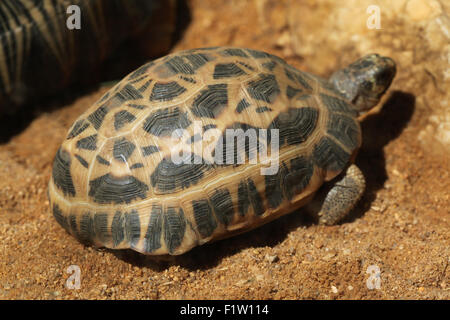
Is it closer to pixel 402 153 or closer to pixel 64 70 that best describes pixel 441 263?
pixel 402 153

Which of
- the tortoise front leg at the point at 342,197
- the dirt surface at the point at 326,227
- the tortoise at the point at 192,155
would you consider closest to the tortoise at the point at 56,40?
the dirt surface at the point at 326,227

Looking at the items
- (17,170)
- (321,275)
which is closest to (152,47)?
(17,170)

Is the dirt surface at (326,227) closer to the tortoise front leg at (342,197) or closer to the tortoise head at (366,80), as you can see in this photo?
the tortoise front leg at (342,197)

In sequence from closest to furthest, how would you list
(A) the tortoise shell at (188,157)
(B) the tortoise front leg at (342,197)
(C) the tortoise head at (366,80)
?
(A) the tortoise shell at (188,157) → (B) the tortoise front leg at (342,197) → (C) the tortoise head at (366,80)

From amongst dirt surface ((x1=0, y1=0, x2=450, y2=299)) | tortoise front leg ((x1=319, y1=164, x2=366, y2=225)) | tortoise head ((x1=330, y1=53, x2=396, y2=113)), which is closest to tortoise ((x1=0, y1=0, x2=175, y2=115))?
dirt surface ((x1=0, y1=0, x2=450, y2=299))

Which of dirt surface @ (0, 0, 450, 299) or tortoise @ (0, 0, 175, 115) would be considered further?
tortoise @ (0, 0, 175, 115)

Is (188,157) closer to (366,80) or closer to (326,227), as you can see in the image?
(326,227)

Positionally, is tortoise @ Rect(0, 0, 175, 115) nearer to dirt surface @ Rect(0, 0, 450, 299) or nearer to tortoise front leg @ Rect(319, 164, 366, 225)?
dirt surface @ Rect(0, 0, 450, 299)
